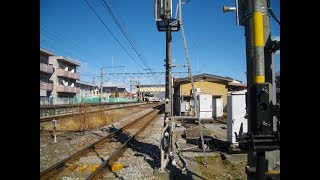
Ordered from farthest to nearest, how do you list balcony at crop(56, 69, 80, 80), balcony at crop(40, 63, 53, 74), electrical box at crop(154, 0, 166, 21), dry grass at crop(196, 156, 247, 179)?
balcony at crop(56, 69, 80, 80)
balcony at crop(40, 63, 53, 74)
electrical box at crop(154, 0, 166, 21)
dry grass at crop(196, 156, 247, 179)

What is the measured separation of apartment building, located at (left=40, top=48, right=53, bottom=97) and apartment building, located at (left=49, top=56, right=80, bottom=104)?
1.58m

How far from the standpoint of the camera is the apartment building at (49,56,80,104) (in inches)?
2204

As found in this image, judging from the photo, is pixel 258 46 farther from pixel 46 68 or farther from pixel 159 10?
pixel 46 68

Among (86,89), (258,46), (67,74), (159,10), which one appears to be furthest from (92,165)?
(86,89)

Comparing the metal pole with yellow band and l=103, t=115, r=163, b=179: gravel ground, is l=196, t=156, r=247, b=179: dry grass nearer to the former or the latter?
l=103, t=115, r=163, b=179: gravel ground

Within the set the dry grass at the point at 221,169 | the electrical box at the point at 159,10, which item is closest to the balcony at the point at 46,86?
the electrical box at the point at 159,10

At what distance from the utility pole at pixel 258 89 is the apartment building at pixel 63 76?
56.0 metres

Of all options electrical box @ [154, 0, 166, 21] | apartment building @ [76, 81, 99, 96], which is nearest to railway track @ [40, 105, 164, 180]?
electrical box @ [154, 0, 166, 21]

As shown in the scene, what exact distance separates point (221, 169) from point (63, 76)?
2191 inches

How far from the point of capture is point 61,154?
959 centimetres
